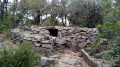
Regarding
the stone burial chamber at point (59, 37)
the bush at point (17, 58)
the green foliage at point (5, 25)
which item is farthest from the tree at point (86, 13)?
the bush at point (17, 58)

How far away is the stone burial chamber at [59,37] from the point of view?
539 cm

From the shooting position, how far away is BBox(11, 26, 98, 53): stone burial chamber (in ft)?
17.7

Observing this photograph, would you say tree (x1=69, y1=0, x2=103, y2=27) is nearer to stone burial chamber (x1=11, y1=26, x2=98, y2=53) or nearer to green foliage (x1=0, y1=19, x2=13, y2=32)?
stone burial chamber (x1=11, y1=26, x2=98, y2=53)

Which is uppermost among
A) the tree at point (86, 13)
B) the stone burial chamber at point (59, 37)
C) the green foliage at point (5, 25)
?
the tree at point (86, 13)

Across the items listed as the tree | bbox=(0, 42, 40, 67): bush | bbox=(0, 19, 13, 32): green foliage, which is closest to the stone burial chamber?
bbox=(0, 19, 13, 32): green foliage

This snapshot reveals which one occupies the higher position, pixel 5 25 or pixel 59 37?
pixel 5 25

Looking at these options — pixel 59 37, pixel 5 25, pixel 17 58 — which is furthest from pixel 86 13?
pixel 17 58

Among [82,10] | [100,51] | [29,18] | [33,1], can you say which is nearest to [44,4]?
[33,1]

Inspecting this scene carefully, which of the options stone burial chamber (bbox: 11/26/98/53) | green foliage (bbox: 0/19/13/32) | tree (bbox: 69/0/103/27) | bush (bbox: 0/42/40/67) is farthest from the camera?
tree (bbox: 69/0/103/27)

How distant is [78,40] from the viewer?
6250mm

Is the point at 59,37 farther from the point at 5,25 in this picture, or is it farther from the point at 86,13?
the point at 86,13

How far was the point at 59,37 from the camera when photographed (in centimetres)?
645

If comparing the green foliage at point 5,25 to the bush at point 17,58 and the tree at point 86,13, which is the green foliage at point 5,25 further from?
the tree at point 86,13

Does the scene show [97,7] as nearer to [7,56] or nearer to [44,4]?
[44,4]
